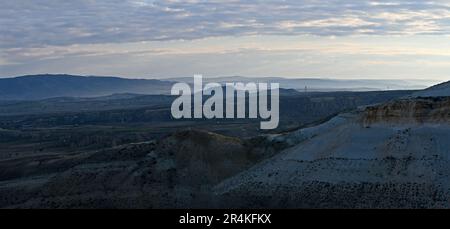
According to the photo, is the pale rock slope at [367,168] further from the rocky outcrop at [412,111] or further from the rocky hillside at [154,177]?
the rocky hillside at [154,177]

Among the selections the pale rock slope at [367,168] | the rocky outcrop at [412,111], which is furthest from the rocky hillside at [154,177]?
the rocky outcrop at [412,111]

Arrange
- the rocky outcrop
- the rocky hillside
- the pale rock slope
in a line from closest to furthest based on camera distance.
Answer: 1. the pale rock slope
2. the rocky outcrop
3. the rocky hillside

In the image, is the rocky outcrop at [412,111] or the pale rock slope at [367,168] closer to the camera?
the pale rock slope at [367,168]

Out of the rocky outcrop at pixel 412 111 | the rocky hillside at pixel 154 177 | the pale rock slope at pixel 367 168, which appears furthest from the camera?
the rocky hillside at pixel 154 177

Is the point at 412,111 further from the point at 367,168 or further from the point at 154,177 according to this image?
the point at 154,177

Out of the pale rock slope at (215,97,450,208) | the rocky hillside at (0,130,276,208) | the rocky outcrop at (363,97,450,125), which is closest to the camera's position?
the pale rock slope at (215,97,450,208)

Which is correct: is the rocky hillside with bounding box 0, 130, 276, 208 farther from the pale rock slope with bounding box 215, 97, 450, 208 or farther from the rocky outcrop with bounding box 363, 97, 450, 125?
the rocky outcrop with bounding box 363, 97, 450, 125

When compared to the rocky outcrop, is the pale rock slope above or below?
below

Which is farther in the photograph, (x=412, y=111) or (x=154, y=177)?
(x=154, y=177)

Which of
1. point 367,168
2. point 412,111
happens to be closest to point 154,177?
point 367,168

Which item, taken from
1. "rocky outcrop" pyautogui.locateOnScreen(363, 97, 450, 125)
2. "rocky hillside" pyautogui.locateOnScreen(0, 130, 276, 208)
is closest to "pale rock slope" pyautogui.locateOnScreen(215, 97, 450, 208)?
"rocky outcrop" pyautogui.locateOnScreen(363, 97, 450, 125)

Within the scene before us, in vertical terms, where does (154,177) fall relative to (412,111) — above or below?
below

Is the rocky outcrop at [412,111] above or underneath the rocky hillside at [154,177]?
above
